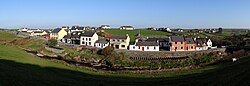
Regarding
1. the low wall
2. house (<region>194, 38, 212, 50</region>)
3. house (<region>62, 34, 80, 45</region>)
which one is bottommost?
the low wall

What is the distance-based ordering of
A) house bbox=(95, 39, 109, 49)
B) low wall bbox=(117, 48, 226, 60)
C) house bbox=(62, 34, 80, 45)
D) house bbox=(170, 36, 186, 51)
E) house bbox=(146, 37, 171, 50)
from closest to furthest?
1. low wall bbox=(117, 48, 226, 60)
2. house bbox=(170, 36, 186, 51)
3. house bbox=(95, 39, 109, 49)
4. house bbox=(146, 37, 171, 50)
5. house bbox=(62, 34, 80, 45)

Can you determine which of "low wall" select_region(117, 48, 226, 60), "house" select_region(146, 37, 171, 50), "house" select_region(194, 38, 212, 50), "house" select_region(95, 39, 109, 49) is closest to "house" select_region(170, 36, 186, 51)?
"house" select_region(146, 37, 171, 50)

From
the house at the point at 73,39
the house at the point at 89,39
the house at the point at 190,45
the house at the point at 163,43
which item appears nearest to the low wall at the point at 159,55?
the house at the point at 190,45

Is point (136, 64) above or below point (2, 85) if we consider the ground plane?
below

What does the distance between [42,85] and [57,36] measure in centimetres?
11716

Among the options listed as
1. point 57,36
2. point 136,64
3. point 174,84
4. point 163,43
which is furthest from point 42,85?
point 57,36

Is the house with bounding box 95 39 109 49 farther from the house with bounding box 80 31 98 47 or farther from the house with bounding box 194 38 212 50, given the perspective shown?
the house with bounding box 194 38 212 50

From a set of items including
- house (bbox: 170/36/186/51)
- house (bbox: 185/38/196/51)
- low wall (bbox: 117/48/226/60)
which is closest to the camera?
low wall (bbox: 117/48/226/60)

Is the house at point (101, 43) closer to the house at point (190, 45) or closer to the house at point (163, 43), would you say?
the house at point (163, 43)

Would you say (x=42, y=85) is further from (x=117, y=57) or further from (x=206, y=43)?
(x=206, y=43)

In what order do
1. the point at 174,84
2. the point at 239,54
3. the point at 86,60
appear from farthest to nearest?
1. the point at 86,60
2. the point at 239,54
3. the point at 174,84

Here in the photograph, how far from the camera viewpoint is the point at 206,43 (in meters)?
119

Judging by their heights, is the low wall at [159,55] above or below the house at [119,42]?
below

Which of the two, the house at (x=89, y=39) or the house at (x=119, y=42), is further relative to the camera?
the house at (x=89, y=39)
